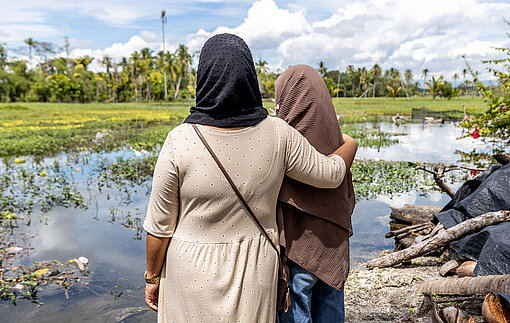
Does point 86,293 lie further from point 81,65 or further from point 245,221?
point 81,65

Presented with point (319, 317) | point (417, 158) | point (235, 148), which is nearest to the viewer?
point (235, 148)

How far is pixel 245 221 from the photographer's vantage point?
49.1 inches

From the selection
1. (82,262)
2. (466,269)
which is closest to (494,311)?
(466,269)

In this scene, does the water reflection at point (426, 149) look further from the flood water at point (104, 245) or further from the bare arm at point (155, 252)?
the bare arm at point (155, 252)

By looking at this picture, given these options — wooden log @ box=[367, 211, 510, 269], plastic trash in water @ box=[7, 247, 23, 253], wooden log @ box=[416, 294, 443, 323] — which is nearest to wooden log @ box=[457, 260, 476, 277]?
wooden log @ box=[367, 211, 510, 269]

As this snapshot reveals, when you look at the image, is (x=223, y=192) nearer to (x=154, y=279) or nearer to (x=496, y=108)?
(x=154, y=279)

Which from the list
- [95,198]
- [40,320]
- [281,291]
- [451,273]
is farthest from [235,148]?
[95,198]

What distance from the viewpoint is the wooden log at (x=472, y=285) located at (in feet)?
7.41

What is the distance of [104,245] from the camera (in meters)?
4.91

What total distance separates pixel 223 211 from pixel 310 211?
0.33 meters

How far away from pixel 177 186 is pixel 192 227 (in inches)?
5.5

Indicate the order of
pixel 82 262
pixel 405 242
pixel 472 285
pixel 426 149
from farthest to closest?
pixel 426 149, pixel 405 242, pixel 82 262, pixel 472 285

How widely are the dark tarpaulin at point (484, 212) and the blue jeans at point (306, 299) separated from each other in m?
1.59

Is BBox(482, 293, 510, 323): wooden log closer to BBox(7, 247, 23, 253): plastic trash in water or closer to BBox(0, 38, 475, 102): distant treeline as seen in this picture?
BBox(7, 247, 23, 253): plastic trash in water
